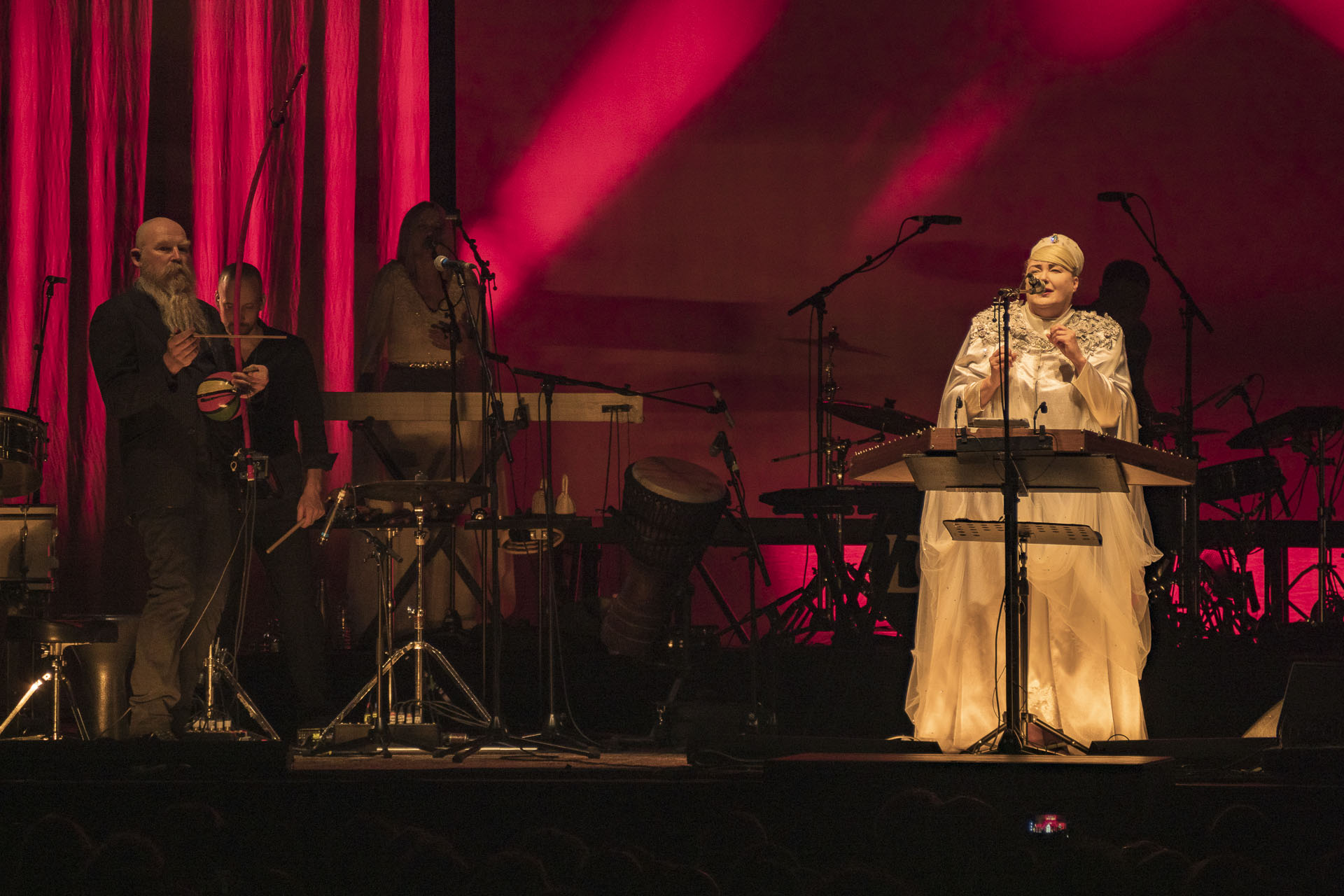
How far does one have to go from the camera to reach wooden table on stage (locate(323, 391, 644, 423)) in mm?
5949

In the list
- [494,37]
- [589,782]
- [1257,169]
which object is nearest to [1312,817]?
[589,782]

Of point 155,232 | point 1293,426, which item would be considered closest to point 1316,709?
point 1293,426

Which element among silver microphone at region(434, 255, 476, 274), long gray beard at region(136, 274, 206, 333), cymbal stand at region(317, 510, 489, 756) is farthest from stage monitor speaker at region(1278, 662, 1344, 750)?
long gray beard at region(136, 274, 206, 333)

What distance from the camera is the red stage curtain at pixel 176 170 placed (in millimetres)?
7430

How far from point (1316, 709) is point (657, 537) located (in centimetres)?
250

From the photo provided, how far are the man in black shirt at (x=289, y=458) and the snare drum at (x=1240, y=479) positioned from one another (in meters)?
4.06

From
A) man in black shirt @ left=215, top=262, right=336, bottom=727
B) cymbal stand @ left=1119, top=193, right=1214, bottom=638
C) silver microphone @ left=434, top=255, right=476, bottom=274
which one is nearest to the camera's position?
silver microphone @ left=434, top=255, right=476, bottom=274

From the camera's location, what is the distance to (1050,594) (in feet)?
15.5

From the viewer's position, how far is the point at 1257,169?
808 centimetres

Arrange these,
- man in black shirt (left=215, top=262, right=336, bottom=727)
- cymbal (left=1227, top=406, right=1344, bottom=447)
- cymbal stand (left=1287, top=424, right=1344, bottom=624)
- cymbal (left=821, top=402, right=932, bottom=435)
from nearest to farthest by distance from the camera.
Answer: man in black shirt (left=215, top=262, right=336, bottom=727)
cymbal (left=821, top=402, right=932, bottom=435)
cymbal stand (left=1287, top=424, right=1344, bottom=624)
cymbal (left=1227, top=406, right=1344, bottom=447)

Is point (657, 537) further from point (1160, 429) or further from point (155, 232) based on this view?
point (1160, 429)

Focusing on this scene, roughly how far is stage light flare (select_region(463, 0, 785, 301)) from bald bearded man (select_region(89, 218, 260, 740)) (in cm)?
334

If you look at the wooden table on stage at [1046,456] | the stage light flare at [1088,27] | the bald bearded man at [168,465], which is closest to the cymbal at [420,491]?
the bald bearded man at [168,465]

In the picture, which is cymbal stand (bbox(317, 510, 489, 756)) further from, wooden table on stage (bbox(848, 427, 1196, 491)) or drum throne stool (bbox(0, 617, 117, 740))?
wooden table on stage (bbox(848, 427, 1196, 491))
